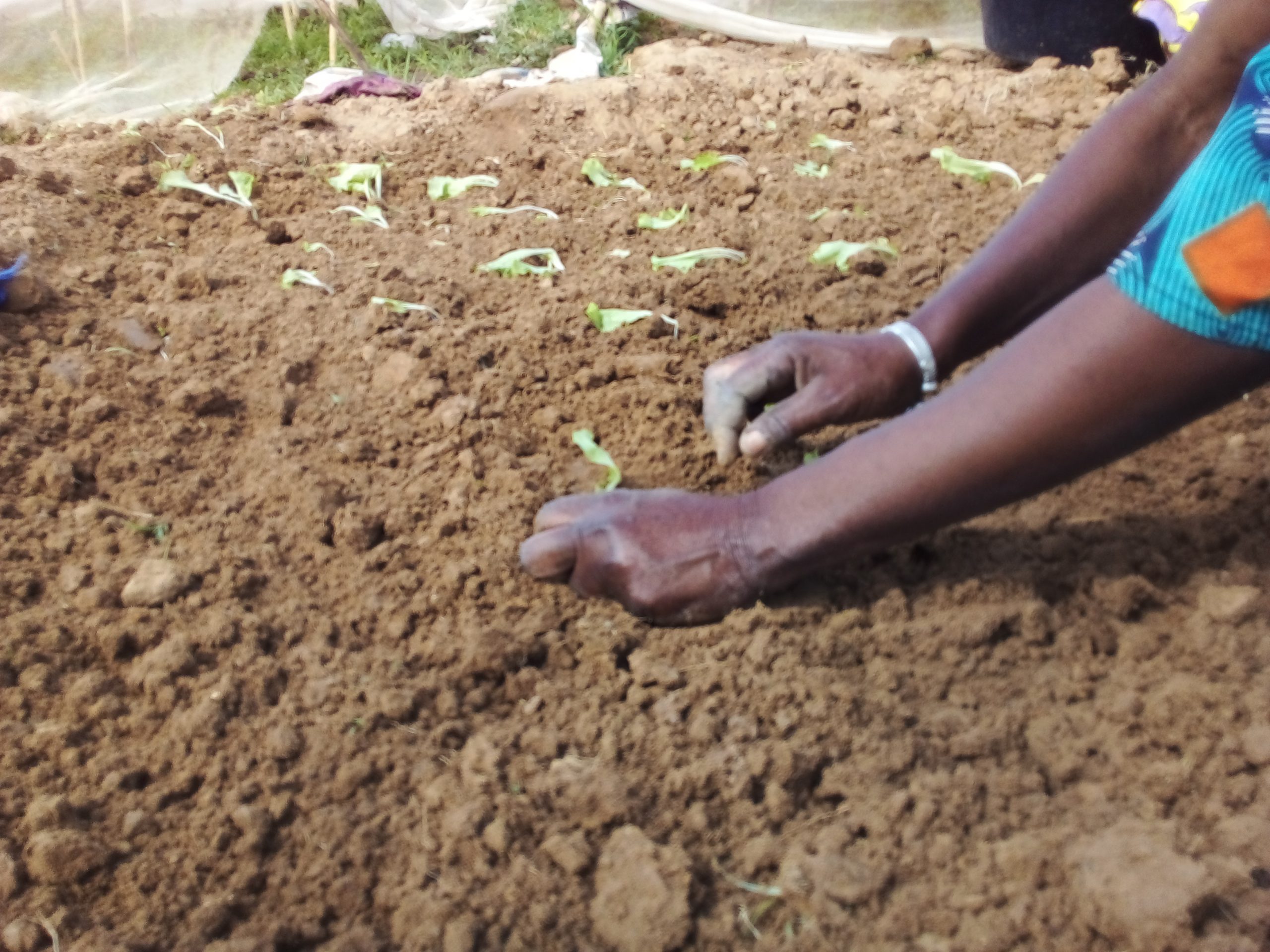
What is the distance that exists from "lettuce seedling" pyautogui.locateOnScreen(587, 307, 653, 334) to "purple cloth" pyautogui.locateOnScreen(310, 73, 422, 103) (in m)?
2.03

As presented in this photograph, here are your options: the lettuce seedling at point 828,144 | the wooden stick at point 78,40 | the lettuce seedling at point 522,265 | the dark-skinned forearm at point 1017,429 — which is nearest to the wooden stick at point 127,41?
the wooden stick at point 78,40

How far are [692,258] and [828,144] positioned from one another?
100 centimetres

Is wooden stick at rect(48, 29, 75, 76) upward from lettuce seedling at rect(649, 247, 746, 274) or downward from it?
upward

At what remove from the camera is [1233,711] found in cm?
159

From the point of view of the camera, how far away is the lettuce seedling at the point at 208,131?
3482mm

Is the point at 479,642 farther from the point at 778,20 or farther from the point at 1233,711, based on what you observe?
the point at 778,20

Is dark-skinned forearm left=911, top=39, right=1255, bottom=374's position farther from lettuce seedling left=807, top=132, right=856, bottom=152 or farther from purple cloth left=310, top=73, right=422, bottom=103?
purple cloth left=310, top=73, right=422, bottom=103

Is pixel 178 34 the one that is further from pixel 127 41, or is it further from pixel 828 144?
pixel 828 144

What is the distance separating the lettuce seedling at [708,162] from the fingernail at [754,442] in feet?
5.72

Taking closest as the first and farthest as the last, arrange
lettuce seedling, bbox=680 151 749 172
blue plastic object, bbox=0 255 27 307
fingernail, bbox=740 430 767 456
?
fingernail, bbox=740 430 767 456 < blue plastic object, bbox=0 255 27 307 < lettuce seedling, bbox=680 151 749 172

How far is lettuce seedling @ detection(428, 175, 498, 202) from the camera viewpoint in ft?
10.7

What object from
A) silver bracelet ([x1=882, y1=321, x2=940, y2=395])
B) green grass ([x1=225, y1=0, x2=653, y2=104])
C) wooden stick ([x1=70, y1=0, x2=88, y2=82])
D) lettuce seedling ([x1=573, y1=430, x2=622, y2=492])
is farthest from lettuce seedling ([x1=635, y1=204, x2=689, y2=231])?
wooden stick ([x1=70, y1=0, x2=88, y2=82])

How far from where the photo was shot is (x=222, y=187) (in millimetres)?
3215

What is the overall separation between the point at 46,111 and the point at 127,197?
136 centimetres
